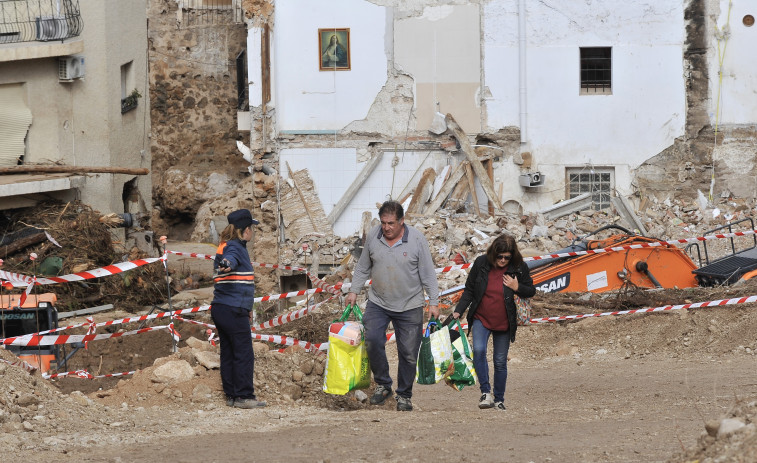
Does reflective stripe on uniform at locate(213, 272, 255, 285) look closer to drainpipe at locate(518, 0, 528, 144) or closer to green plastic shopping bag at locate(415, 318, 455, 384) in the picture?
green plastic shopping bag at locate(415, 318, 455, 384)

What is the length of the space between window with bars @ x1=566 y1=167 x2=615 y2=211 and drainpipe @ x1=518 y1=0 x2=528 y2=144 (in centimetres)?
134

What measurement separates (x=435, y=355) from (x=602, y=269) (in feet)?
19.5

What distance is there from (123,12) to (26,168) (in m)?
5.39

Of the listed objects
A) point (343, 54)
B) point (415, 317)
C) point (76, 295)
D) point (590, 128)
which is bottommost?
point (76, 295)

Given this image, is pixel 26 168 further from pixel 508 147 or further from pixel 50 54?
pixel 508 147

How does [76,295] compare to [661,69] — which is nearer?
[76,295]

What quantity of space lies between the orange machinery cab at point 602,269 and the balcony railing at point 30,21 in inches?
507

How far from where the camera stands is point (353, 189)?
22031 mm

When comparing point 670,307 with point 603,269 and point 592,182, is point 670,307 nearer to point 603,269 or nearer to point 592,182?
point 603,269

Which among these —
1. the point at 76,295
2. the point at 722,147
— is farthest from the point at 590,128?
the point at 76,295

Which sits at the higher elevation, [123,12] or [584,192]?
[123,12]

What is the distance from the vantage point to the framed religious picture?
72.4 ft

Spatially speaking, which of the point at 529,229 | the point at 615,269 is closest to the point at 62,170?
the point at 529,229

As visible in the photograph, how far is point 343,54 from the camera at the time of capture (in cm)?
2209
